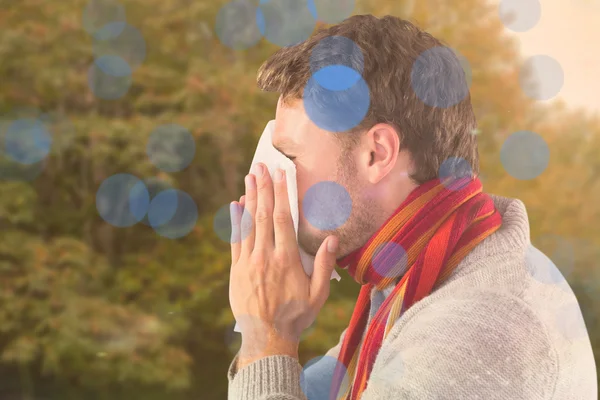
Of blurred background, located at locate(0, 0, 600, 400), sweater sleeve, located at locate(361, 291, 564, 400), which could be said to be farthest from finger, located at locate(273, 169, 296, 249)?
blurred background, located at locate(0, 0, 600, 400)

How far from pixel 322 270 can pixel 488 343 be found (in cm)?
30

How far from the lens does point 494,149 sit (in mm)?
2277

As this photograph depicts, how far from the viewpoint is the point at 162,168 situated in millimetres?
2385

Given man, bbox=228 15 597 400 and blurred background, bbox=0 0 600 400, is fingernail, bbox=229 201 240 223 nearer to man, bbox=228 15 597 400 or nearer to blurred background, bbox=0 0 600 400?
man, bbox=228 15 597 400

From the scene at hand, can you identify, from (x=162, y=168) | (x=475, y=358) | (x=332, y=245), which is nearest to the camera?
(x=475, y=358)

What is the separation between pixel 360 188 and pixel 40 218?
1905 millimetres

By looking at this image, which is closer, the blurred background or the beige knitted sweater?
the beige knitted sweater

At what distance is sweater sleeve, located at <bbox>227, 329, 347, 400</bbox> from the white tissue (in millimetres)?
113

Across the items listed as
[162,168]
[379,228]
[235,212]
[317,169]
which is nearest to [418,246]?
[379,228]

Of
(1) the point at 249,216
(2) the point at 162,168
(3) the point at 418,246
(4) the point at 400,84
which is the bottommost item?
(3) the point at 418,246

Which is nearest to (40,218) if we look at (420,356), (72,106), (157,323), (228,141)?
(72,106)

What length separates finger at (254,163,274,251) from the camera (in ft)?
3.22

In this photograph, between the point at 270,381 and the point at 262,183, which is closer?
the point at 270,381

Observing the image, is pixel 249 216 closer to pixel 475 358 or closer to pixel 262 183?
pixel 262 183
